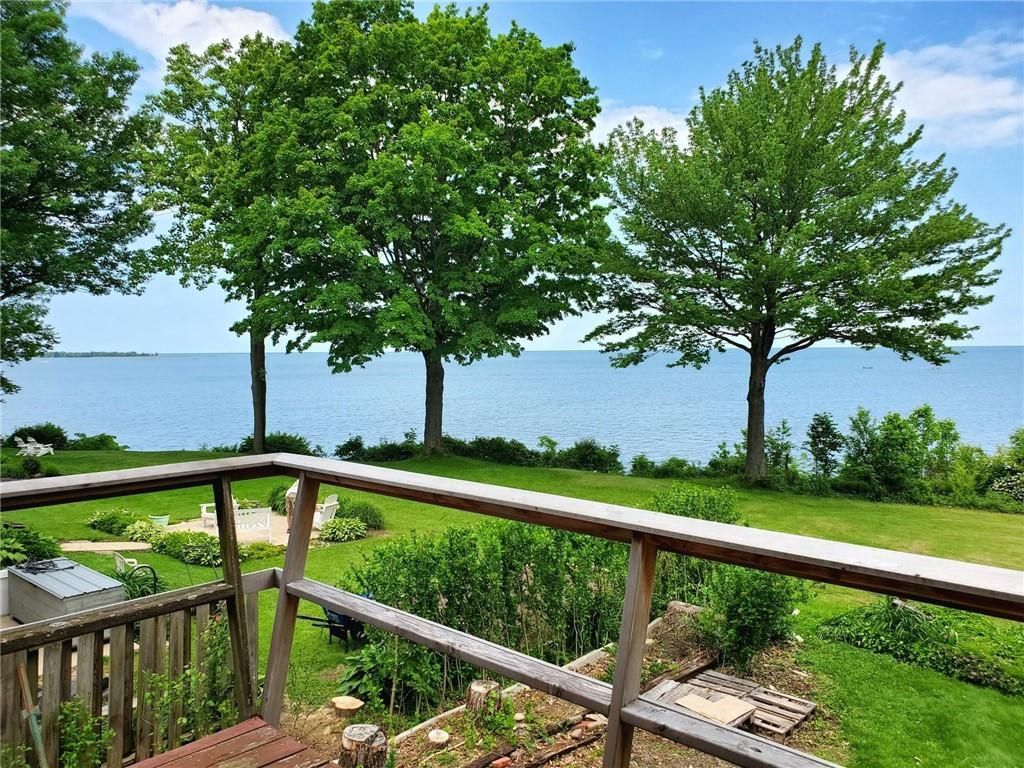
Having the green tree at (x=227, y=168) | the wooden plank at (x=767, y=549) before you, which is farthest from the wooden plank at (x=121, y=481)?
the green tree at (x=227, y=168)

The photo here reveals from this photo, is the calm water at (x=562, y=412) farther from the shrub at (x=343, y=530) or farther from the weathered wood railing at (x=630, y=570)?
the weathered wood railing at (x=630, y=570)

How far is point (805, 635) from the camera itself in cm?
457

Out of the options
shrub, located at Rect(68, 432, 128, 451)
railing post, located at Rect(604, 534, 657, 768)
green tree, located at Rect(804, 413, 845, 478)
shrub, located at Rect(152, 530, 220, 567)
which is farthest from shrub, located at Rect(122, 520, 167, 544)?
green tree, located at Rect(804, 413, 845, 478)

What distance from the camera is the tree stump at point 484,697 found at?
2.90m

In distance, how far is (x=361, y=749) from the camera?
194 centimetres

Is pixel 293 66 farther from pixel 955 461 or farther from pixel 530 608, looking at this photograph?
pixel 955 461

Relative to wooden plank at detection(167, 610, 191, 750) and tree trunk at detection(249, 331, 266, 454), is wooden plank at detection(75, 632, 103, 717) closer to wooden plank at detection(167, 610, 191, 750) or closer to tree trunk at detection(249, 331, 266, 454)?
wooden plank at detection(167, 610, 191, 750)

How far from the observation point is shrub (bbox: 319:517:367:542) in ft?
25.7

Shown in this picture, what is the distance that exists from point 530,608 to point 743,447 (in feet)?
38.4

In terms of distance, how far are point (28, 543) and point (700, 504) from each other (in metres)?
5.92

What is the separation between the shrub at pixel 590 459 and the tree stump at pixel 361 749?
38.6 ft

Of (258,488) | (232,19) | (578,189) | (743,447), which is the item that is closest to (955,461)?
(743,447)

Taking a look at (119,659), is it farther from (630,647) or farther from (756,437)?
(756,437)

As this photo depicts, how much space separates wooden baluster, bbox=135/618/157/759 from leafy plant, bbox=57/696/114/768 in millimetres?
102
